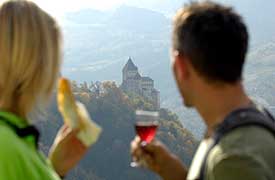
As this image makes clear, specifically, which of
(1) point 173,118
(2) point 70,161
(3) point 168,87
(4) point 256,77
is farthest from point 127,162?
(3) point 168,87

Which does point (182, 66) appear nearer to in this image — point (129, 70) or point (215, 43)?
point (215, 43)

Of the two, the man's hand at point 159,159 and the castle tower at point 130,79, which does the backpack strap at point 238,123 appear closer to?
the man's hand at point 159,159

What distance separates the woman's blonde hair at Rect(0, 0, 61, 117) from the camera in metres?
2.34

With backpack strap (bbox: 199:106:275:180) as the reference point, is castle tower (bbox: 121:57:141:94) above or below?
below

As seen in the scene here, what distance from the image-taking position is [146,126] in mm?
2760

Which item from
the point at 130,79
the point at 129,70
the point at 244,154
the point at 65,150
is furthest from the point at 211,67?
the point at 130,79

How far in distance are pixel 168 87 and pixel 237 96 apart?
18291 centimetres

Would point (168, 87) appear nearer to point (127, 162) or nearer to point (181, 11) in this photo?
point (127, 162)

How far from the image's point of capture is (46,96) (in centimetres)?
240

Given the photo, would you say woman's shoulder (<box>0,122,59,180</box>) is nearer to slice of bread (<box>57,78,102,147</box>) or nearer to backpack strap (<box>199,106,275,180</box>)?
slice of bread (<box>57,78,102,147</box>)

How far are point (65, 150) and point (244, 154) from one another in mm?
765

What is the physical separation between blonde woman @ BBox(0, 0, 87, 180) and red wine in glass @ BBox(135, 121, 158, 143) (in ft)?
1.34

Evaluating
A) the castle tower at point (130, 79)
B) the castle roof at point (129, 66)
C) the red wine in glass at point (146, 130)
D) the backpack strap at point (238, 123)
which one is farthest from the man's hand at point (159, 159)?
the castle roof at point (129, 66)

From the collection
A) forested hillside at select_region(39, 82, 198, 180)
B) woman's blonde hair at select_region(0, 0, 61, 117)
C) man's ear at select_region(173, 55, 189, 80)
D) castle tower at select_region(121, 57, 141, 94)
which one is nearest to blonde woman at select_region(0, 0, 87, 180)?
woman's blonde hair at select_region(0, 0, 61, 117)
